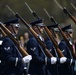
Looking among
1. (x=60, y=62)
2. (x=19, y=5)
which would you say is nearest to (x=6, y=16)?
(x=19, y=5)

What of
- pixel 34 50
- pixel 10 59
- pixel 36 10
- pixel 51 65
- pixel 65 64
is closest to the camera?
pixel 10 59

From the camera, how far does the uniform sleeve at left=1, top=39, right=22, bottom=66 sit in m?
13.9

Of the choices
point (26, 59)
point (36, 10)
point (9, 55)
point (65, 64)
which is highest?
point (36, 10)

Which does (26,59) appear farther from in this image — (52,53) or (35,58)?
(52,53)

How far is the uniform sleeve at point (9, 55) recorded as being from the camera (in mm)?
13883

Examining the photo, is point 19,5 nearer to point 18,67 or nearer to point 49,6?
point 49,6

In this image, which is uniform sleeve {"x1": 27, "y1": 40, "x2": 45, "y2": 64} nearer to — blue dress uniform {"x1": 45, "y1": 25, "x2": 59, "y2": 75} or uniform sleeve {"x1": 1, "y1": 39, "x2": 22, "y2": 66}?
blue dress uniform {"x1": 45, "y1": 25, "x2": 59, "y2": 75}

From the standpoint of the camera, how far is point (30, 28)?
15.0m

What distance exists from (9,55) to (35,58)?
893mm

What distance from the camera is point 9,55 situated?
13.9 m

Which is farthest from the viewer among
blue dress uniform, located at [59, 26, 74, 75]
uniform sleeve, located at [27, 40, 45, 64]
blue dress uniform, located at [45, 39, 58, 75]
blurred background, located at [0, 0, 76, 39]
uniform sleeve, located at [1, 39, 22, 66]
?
blurred background, located at [0, 0, 76, 39]

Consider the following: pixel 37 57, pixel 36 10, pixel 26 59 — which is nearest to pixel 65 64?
pixel 37 57

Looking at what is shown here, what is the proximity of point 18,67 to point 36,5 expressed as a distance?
45.7 ft

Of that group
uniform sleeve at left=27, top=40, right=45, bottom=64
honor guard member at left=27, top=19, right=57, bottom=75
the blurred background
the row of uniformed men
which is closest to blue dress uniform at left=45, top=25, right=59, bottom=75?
the row of uniformed men
